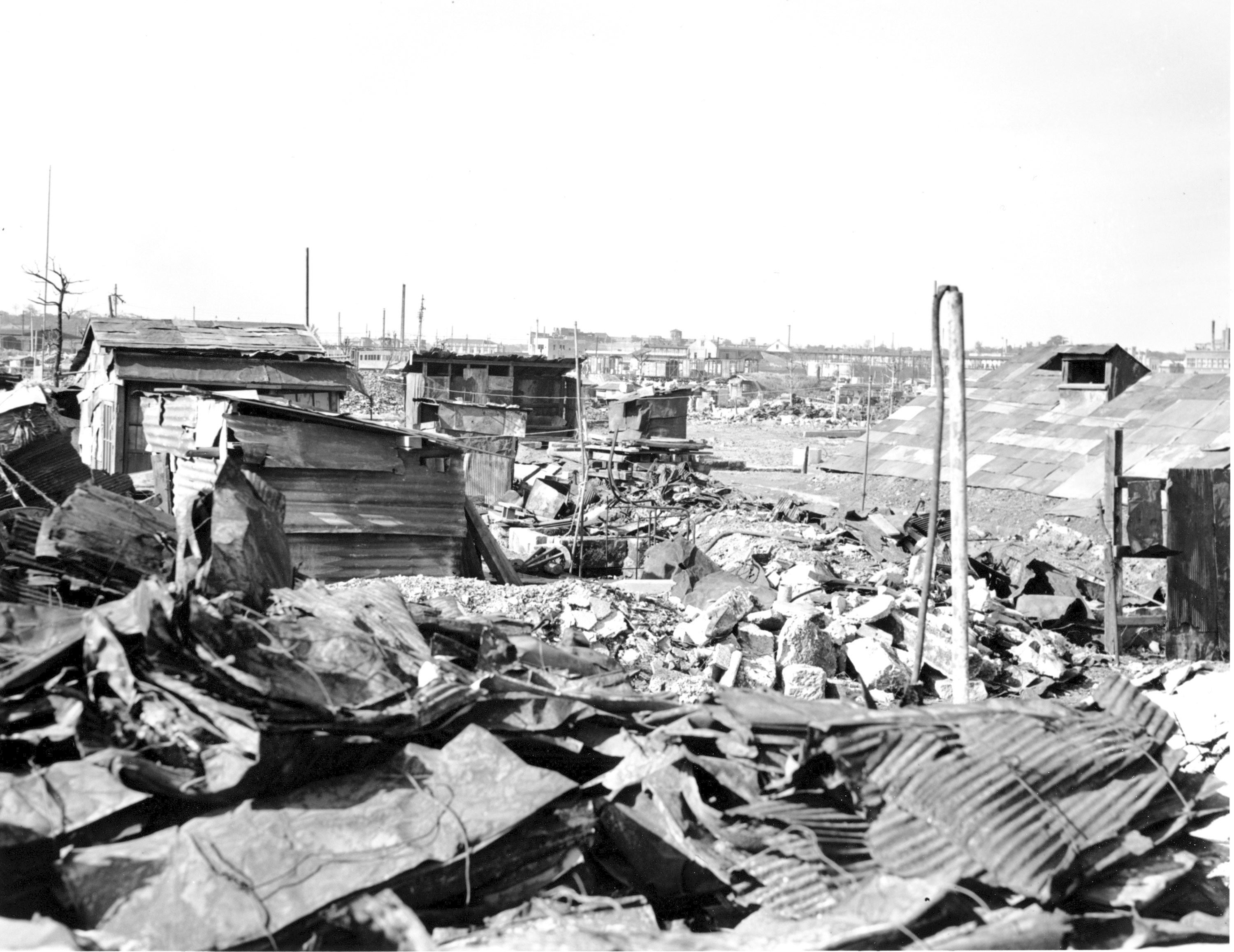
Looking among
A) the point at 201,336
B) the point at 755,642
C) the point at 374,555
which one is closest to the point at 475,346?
the point at 201,336

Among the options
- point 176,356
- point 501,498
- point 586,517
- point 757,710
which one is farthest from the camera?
point 501,498

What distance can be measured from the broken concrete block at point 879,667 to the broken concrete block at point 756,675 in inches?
28.1

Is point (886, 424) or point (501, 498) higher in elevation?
point (886, 424)

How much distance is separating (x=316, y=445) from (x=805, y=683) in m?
6.68

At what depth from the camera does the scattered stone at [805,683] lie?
7.98 metres

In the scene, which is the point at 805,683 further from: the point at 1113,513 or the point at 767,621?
the point at 1113,513

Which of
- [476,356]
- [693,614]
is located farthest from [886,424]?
[476,356]

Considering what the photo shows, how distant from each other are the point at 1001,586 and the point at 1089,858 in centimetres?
787

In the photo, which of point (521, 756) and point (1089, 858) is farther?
point (521, 756)

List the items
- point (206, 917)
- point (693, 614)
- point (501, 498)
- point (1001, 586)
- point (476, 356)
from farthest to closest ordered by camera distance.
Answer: point (476, 356), point (501, 498), point (1001, 586), point (693, 614), point (206, 917)

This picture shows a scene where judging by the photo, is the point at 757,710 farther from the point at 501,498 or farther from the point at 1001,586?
the point at 501,498

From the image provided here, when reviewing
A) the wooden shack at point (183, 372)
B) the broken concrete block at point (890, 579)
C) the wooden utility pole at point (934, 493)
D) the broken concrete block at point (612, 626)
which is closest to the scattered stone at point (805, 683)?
the broken concrete block at point (612, 626)

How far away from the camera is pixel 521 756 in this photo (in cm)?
479

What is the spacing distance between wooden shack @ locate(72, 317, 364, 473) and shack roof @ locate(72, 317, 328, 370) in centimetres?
2
